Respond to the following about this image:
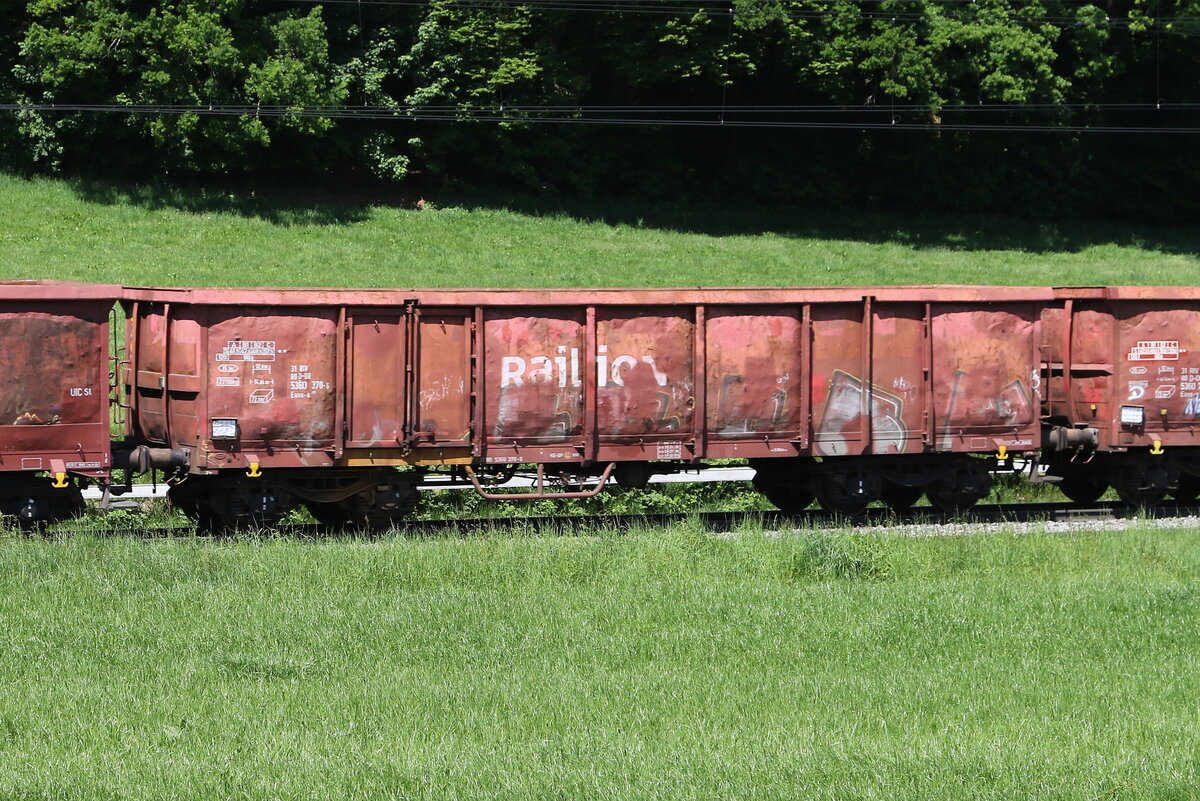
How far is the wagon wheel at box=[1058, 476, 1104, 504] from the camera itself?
62.2 feet

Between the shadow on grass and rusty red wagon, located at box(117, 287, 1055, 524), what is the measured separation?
27.0 meters

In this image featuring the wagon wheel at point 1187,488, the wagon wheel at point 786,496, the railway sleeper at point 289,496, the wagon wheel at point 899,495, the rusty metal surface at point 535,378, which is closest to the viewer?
the railway sleeper at point 289,496

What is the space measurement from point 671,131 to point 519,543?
140 feet

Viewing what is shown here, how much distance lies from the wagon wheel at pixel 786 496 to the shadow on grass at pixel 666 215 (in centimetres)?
2664

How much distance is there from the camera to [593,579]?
12484 millimetres

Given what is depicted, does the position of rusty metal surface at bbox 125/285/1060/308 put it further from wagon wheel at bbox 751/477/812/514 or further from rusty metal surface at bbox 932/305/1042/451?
wagon wheel at bbox 751/477/812/514

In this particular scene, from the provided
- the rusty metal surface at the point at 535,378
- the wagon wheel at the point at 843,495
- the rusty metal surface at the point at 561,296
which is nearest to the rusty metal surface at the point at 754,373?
the rusty metal surface at the point at 561,296

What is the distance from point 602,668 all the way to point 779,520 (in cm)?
818

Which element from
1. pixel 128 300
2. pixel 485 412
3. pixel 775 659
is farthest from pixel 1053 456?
pixel 128 300

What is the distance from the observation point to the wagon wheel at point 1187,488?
19219 millimetres

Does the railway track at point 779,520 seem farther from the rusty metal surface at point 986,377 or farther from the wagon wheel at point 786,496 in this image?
the rusty metal surface at point 986,377

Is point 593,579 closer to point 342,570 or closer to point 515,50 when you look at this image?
point 342,570

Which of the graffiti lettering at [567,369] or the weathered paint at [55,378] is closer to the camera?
the weathered paint at [55,378]

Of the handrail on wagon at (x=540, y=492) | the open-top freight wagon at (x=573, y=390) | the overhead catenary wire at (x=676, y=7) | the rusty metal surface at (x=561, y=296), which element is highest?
the overhead catenary wire at (x=676, y=7)
